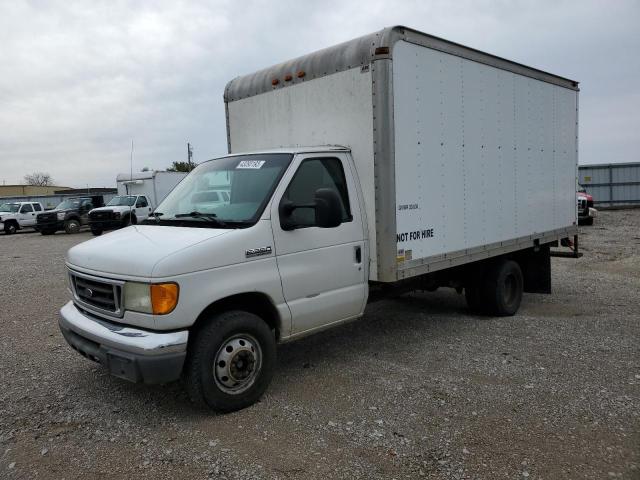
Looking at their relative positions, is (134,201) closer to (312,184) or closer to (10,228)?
(10,228)

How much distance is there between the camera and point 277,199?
14.6 ft

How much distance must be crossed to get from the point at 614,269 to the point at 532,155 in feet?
17.7

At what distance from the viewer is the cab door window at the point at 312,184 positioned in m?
4.63

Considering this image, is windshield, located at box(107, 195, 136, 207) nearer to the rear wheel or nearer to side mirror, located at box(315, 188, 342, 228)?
the rear wheel

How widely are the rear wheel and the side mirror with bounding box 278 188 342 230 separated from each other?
29018 millimetres

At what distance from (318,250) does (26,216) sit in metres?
28.9

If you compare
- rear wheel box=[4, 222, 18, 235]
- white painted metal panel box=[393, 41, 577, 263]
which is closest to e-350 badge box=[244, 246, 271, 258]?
white painted metal panel box=[393, 41, 577, 263]

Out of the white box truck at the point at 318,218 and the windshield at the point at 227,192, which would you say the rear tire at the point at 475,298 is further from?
the windshield at the point at 227,192

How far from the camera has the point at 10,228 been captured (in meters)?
28.5

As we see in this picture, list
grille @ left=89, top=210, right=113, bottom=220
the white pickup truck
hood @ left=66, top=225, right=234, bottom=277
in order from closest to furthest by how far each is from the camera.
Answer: hood @ left=66, top=225, right=234, bottom=277 → grille @ left=89, top=210, right=113, bottom=220 → the white pickup truck

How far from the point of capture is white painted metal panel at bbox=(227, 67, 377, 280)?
16.6ft

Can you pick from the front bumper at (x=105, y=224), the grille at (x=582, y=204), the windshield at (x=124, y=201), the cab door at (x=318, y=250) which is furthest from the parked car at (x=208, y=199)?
the grille at (x=582, y=204)

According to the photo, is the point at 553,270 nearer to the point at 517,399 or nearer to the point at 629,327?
the point at 629,327

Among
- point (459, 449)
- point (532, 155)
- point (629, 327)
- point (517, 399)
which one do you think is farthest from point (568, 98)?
point (459, 449)
